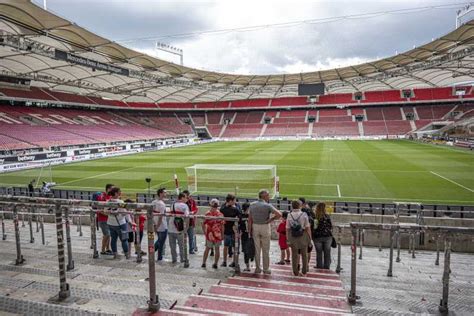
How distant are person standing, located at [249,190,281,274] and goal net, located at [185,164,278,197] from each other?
466 inches

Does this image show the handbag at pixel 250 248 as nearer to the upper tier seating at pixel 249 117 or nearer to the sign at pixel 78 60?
the sign at pixel 78 60

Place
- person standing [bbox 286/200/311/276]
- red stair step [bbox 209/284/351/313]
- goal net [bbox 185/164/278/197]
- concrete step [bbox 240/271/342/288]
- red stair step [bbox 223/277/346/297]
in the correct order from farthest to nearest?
1. goal net [bbox 185/164/278/197]
2. person standing [bbox 286/200/311/276]
3. concrete step [bbox 240/271/342/288]
4. red stair step [bbox 223/277/346/297]
5. red stair step [bbox 209/284/351/313]

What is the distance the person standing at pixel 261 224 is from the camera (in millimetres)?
5461

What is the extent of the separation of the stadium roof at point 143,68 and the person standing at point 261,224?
84.3 feet

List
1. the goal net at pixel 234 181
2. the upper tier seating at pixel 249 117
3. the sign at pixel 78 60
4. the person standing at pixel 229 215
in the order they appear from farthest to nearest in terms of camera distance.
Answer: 1. the upper tier seating at pixel 249 117
2. the sign at pixel 78 60
3. the goal net at pixel 234 181
4. the person standing at pixel 229 215

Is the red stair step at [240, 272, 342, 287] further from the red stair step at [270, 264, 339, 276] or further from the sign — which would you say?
the sign

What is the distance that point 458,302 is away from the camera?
4.10 meters

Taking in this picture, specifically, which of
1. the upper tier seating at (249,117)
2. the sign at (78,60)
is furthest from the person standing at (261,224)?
the upper tier seating at (249,117)

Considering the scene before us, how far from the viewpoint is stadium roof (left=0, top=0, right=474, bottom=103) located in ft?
89.0

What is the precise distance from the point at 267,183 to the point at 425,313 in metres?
16.2

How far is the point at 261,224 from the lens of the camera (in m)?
5.54

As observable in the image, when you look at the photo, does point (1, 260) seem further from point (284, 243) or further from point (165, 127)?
point (165, 127)

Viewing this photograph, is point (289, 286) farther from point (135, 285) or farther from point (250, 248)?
point (135, 285)

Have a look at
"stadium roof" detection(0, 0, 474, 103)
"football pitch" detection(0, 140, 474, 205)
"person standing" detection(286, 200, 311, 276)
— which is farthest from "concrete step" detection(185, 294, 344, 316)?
"stadium roof" detection(0, 0, 474, 103)
